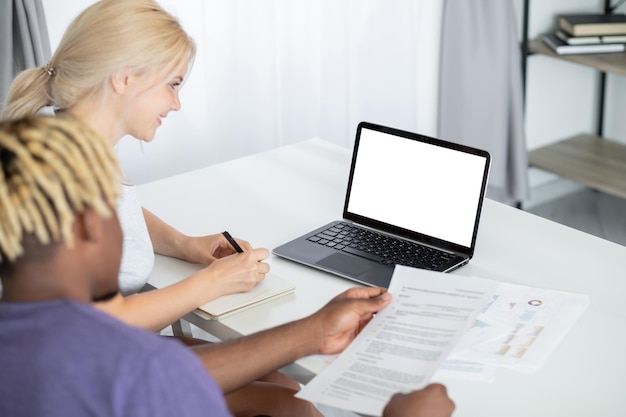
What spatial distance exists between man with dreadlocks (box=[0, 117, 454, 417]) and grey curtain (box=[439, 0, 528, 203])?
2422mm

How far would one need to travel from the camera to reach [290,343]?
Answer: 1366 millimetres

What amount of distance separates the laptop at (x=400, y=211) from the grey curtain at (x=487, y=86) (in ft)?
5.03

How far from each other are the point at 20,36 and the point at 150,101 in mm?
819

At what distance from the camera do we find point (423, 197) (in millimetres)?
1746

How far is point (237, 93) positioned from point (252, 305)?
139 cm

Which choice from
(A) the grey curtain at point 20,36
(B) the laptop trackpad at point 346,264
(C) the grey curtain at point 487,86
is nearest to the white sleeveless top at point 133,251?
(B) the laptop trackpad at point 346,264

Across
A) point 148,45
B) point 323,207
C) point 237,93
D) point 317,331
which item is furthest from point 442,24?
point 317,331

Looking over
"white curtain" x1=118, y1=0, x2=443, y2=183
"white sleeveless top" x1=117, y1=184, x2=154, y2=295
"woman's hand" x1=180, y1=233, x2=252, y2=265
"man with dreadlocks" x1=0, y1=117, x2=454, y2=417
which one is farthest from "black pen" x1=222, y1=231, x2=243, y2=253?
"white curtain" x1=118, y1=0, x2=443, y2=183

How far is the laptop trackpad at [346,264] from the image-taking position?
165cm

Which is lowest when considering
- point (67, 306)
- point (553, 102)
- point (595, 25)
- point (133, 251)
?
point (553, 102)

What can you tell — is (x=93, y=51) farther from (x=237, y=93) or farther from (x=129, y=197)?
(x=237, y=93)

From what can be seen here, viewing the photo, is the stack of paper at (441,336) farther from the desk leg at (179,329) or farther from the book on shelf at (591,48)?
the book on shelf at (591,48)

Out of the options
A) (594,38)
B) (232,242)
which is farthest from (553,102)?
(232,242)

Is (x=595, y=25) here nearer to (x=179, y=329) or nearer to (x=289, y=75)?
(x=289, y=75)
